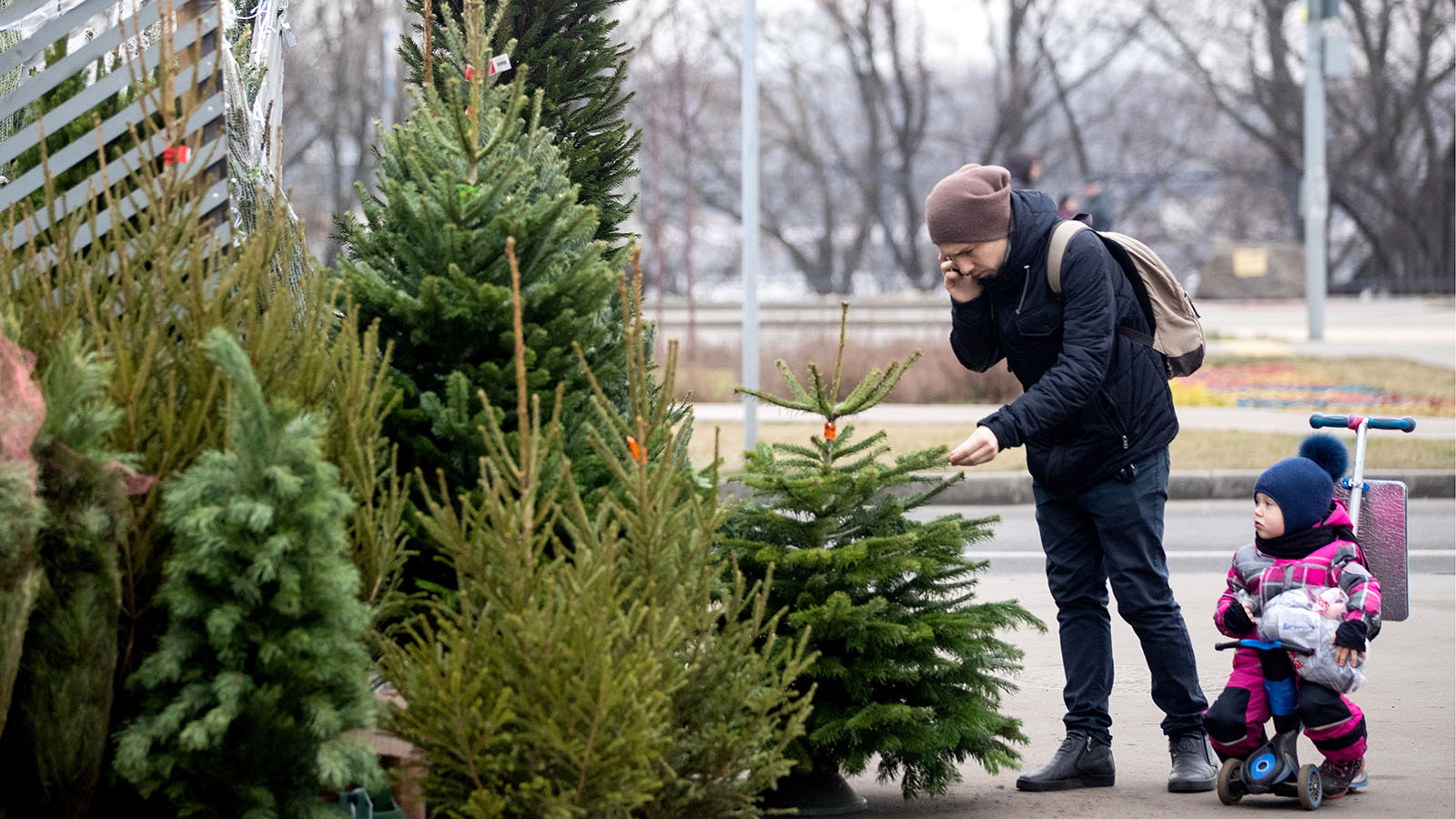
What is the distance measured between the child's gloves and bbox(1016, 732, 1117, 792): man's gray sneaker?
760 millimetres

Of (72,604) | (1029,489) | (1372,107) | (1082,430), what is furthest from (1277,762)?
(1372,107)

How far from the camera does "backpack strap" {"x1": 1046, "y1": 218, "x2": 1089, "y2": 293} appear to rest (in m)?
4.84

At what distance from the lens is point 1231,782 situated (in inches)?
189

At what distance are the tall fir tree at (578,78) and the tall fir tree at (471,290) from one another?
1.31 m

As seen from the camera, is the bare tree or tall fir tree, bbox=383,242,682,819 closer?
tall fir tree, bbox=383,242,682,819

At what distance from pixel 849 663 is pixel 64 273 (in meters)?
2.07

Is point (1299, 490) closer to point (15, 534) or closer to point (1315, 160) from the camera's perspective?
point (15, 534)

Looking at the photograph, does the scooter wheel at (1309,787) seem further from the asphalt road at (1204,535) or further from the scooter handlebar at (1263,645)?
the asphalt road at (1204,535)

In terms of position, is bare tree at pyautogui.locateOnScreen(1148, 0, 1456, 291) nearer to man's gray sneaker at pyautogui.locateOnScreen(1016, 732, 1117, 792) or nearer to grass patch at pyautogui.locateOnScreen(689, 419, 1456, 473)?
grass patch at pyautogui.locateOnScreen(689, 419, 1456, 473)

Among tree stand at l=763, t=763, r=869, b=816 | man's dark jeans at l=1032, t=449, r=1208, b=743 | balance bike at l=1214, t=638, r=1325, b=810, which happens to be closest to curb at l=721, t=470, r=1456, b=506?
man's dark jeans at l=1032, t=449, r=1208, b=743

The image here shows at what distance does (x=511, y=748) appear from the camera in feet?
9.90

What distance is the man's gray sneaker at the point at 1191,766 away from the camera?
4.96 m

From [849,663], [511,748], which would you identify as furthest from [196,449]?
[849,663]

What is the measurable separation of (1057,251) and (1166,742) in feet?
5.84
